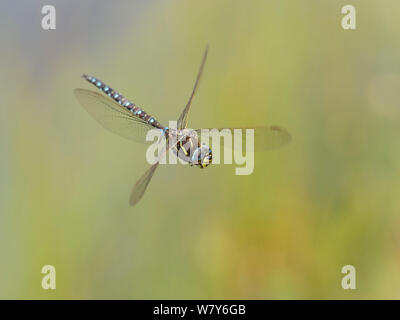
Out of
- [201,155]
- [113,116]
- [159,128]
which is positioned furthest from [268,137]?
[113,116]

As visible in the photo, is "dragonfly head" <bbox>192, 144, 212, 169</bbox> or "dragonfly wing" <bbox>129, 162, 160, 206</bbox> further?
"dragonfly head" <bbox>192, 144, 212, 169</bbox>

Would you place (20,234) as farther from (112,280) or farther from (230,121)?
(230,121)

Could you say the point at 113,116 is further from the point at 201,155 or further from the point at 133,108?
the point at 201,155

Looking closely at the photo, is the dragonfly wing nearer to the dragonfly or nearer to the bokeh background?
the dragonfly

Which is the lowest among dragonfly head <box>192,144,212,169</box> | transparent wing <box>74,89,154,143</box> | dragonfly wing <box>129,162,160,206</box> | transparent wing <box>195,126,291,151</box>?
dragonfly wing <box>129,162,160,206</box>

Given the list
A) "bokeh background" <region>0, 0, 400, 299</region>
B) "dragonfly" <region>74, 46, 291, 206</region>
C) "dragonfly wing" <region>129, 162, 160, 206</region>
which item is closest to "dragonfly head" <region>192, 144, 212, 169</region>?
"dragonfly" <region>74, 46, 291, 206</region>

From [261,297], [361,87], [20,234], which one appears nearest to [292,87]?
[361,87]
